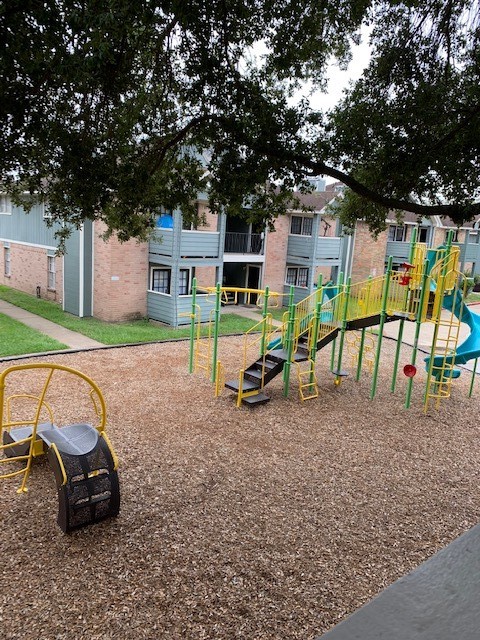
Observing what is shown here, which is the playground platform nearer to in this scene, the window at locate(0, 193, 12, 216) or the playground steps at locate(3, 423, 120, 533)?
the playground steps at locate(3, 423, 120, 533)

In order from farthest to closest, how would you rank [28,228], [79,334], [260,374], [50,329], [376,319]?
[28,228] < [50,329] < [79,334] < [376,319] < [260,374]

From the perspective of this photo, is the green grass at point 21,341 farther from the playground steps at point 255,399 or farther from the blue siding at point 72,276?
the playground steps at point 255,399

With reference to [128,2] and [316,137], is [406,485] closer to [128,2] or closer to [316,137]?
[316,137]

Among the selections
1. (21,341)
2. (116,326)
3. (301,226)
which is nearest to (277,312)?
(301,226)

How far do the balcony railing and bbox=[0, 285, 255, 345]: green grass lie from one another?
4.20 m

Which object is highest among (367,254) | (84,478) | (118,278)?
(367,254)

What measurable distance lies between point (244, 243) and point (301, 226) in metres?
4.40

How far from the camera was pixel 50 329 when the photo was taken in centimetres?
1891

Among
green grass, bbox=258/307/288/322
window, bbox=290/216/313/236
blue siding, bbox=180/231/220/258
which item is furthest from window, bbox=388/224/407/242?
blue siding, bbox=180/231/220/258

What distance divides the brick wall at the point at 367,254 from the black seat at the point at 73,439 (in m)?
29.0

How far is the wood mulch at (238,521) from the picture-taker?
16.3 ft

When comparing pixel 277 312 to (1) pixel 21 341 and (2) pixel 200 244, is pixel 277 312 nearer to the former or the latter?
(2) pixel 200 244

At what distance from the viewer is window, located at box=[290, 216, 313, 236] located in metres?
28.8

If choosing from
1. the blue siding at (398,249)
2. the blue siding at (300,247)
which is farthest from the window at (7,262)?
the blue siding at (398,249)
